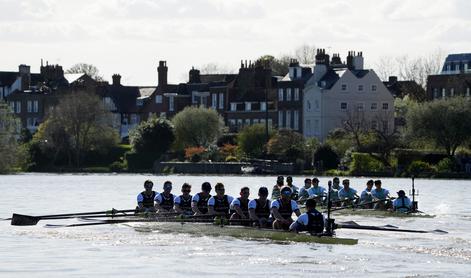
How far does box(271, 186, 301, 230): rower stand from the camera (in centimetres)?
3494

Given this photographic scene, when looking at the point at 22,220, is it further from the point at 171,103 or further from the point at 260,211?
the point at 171,103

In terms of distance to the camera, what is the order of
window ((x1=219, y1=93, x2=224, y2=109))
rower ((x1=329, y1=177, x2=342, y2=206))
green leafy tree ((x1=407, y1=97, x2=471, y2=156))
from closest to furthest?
rower ((x1=329, y1=177, x2=342, y2=206))
green leafy tree ((x1=407, y1=97, x2=471, y2=156))
window ((x1=219, y1=93, x2=224, y2=109))

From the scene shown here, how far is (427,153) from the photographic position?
92.9 metres

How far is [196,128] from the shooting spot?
11494 centimetres

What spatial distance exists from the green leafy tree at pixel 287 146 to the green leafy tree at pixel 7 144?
19.2m

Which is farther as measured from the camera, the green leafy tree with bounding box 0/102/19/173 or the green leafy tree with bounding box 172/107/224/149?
the green leafy tree with bounding box 172/107/224/149

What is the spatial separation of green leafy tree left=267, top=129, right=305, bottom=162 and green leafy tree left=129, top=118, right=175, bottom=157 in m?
10.3

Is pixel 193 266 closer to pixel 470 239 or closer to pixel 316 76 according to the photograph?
pixel 470 239

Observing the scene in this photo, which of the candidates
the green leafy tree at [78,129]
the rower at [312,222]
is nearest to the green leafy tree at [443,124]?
the green leafy tree at [78,129]

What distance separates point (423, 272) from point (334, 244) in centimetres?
392

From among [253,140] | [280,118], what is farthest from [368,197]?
[280,118]

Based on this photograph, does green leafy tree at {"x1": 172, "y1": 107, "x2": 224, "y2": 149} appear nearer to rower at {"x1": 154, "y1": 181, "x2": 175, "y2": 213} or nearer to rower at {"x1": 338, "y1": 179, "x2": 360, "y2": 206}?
rower at {"x1": 338, "y1": 179, "x2": 360, "y2": 206}

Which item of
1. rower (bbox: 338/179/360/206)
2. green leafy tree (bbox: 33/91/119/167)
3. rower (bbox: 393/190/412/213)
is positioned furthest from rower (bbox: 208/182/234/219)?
green leafy tree (bbox: 33/91/119/167)

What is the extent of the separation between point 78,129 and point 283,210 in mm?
80806
